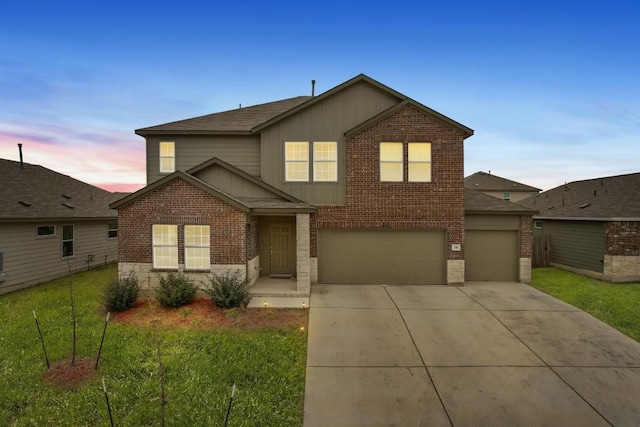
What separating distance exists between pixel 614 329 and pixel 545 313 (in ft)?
4.95

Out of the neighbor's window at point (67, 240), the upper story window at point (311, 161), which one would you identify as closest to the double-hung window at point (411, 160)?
the upper story window at point (311, 161)

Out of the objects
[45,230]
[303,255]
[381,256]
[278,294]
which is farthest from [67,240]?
[381,256]

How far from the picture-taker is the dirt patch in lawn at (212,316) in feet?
26.0

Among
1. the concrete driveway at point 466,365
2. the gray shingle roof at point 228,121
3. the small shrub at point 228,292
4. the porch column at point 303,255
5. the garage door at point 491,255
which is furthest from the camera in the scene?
the gray shingle roof at point 228,121

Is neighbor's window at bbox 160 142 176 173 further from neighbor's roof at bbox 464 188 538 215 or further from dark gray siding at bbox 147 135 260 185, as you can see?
neighbor's roof at bbox 464 188 538 215

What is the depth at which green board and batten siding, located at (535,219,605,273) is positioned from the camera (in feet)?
45.6

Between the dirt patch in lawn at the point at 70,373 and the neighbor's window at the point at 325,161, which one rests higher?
the neighbor's window at the point at 325,161

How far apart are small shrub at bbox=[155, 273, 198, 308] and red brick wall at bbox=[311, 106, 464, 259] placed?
17.3 ft

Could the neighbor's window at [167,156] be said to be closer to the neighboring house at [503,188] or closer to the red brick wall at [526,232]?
the red brick wall at [526,232]

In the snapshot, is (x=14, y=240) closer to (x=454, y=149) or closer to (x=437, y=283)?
(x=437, y=283)

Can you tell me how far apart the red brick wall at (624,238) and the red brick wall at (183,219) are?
16931 mm

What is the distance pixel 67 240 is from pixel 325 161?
13.9 m

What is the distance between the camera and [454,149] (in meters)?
11.8

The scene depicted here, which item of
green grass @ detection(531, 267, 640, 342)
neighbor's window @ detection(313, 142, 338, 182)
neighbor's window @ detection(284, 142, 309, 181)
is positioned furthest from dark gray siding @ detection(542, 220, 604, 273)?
neighbor's window @ detection(284, 142, 309, 181)
